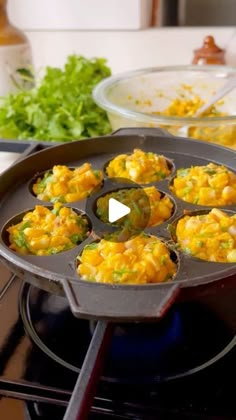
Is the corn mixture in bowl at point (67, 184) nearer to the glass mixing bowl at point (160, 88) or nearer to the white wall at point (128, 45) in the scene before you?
the glass mixing bowl at point (160, 88)

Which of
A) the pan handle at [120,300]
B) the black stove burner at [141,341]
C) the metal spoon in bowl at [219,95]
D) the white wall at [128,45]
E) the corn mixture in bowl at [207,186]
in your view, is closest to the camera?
the pan handle at [120,300]

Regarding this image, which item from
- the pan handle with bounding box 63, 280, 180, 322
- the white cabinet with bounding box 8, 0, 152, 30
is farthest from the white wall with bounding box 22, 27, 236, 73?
the pan handle with bounding box 63, 280, 180, 322

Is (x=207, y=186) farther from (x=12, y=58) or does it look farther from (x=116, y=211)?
(x=12, y=58)

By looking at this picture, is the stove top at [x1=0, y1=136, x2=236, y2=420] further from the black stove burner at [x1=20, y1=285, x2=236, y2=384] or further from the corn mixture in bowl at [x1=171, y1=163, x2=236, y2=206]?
the corn mixture in bowl at [x1=171, y1=163, x2=236, y2=206]

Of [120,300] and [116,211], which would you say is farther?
[116,211]

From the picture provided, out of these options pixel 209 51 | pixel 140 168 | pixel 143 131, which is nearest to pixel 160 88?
pixel 209 51

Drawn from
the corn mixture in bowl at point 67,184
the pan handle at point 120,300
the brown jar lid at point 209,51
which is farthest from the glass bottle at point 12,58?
the pan handle at point 120,300

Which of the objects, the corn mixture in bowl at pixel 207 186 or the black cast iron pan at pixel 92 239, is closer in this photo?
the black cast iron pan at pixel 92 239

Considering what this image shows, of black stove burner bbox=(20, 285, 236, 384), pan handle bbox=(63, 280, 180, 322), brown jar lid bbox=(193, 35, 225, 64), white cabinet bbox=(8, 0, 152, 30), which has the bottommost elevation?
black stove burner bbox=(20, 285, 236, 384)
